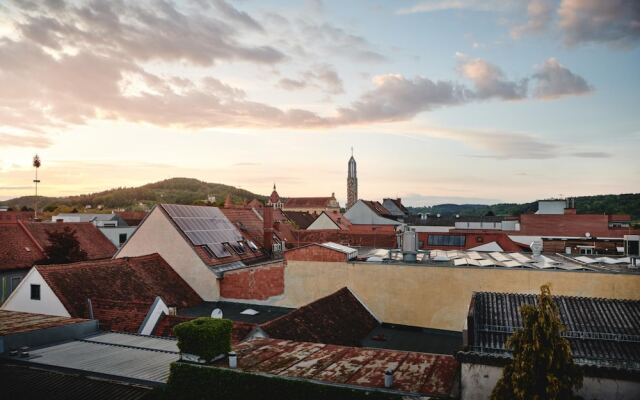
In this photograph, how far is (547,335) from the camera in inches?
377

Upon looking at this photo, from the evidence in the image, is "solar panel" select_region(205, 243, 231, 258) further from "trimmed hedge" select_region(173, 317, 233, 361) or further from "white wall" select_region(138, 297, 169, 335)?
"trimmed hedge" select_region(173, 317, 233, 361)

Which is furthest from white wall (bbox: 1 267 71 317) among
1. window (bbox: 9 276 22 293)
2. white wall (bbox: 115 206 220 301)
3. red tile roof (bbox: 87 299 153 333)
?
window (bbox: 9 276 22 293)

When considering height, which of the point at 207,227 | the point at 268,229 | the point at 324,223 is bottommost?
the point at 324,223

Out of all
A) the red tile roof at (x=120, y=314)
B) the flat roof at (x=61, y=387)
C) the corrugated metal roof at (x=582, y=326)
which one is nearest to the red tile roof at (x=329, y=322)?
the flat roof at (x=61, y=387)

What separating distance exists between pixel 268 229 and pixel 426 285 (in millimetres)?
18846

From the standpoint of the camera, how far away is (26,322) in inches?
754

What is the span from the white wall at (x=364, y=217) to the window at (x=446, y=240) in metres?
36.3

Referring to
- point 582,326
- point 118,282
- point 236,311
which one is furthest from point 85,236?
point 582,326

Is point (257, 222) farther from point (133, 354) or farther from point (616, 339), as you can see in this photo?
point (616, 339)

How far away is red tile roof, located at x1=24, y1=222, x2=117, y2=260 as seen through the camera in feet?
137

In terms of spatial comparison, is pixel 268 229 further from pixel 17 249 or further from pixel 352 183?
pixel 352 183

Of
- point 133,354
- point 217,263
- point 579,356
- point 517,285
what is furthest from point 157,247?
point 579,356

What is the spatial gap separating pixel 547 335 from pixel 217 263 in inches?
954

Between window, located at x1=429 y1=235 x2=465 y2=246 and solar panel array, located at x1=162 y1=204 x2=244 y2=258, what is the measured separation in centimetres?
1951
